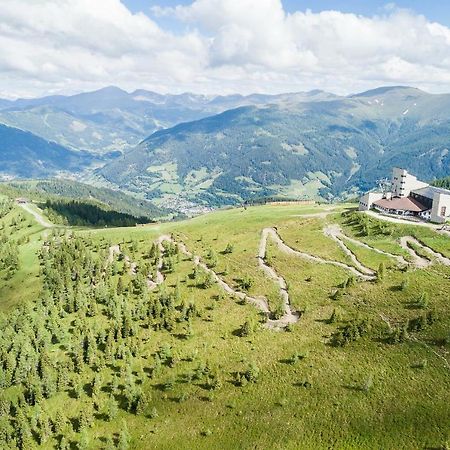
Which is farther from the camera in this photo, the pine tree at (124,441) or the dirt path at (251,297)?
the dirt path at (251,297)

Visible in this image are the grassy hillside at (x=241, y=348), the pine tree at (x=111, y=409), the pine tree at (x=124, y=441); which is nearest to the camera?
the grassy hillside at (x=241, y=348)

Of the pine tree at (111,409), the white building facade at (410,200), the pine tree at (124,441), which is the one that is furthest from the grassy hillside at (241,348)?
the white building facade at (410,200)

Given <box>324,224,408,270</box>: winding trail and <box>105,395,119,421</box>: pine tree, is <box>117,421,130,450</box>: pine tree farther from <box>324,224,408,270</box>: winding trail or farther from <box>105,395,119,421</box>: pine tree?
<box>324,224,408,270</box>: winding trail

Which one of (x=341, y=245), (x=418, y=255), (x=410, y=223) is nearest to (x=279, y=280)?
(x=341, y=245)

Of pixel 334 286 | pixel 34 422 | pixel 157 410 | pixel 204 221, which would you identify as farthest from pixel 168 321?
pixel 204 221

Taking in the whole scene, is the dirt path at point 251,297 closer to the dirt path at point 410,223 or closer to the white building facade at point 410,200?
the dirt path at point 410,223

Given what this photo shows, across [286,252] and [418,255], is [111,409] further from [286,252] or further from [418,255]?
[418,255]
